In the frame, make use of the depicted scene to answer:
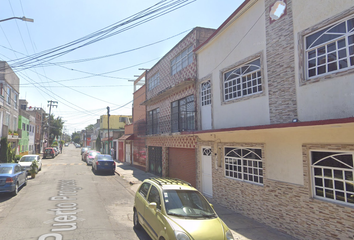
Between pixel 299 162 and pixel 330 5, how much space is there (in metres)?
4.12

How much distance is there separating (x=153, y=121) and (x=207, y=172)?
909cm

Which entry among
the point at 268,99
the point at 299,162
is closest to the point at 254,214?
the point at 299,162

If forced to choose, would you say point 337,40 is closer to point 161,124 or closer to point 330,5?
point 330,5

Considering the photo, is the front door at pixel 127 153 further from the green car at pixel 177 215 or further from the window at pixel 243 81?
the green car at pixel 177 215

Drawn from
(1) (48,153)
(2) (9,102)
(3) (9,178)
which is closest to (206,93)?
(3) (9,178)

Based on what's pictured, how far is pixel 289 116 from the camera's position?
23.2 feet

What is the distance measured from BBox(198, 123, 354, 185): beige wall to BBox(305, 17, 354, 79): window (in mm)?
1530

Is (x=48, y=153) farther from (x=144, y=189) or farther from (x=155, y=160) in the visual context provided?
(x=144, y=189)

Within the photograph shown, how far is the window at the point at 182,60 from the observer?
14242 millimetres

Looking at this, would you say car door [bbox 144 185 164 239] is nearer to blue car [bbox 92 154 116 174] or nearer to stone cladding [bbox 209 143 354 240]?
stone cladding [bbox 209 143 354 240]

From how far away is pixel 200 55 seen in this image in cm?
1271

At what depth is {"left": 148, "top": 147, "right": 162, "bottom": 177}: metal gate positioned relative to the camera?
17598 millimetres

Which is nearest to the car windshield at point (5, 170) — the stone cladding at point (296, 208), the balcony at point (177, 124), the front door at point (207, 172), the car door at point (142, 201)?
the car door at point (142, 201)

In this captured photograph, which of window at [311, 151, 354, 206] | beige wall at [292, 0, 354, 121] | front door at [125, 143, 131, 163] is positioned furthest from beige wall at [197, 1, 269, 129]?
front door at [125, 143, 131, 163]
